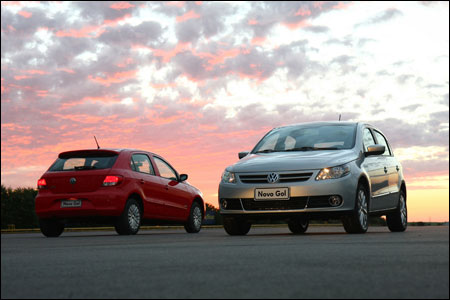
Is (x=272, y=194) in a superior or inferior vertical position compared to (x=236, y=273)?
superior

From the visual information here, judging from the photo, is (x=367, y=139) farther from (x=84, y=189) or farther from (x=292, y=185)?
(x=84, y=189)

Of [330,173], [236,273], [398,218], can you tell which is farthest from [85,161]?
[236,273]

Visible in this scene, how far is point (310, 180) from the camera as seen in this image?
11.9m

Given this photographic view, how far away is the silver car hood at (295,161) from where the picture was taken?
39.4 feet

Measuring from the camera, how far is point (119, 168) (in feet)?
46.1

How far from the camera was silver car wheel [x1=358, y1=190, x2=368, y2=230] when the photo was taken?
40.3 feet

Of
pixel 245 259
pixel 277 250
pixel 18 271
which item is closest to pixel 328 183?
pixel 277 250

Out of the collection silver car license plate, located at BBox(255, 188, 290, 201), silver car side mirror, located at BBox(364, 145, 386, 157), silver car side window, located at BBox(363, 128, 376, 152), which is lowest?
silver car license plate, located at BBox(255, 188, 290, 201)

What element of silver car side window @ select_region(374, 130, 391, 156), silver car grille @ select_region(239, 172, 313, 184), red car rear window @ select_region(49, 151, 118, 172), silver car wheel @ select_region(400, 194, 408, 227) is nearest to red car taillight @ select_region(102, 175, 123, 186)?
red car rear window @ select_region(49, 151, 118, 172)

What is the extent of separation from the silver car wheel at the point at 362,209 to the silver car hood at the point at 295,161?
2.15 feet

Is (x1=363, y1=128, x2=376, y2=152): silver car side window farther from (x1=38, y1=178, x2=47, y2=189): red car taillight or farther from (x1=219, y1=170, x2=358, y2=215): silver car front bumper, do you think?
(x1=38, y1=178, x2=47, y2=189): red car taillight

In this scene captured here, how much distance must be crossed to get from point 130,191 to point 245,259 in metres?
7.27

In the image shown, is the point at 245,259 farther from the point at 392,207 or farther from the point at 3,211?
the point at 3,211

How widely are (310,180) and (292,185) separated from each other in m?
0.31
